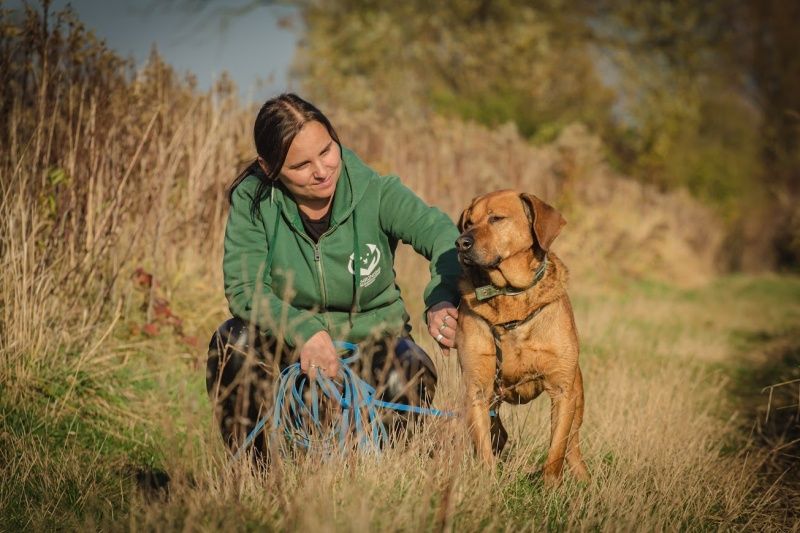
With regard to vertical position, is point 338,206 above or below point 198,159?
below

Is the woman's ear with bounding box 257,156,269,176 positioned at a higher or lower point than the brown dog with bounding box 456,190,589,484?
higher

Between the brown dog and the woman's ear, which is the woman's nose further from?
the brown dog

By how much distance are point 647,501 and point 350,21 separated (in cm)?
2052

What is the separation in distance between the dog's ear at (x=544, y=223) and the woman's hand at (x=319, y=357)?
1112 millimetres

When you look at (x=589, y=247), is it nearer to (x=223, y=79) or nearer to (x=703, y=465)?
(x=223, y=79)

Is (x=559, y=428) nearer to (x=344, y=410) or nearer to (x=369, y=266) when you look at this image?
(x=344, y=410)

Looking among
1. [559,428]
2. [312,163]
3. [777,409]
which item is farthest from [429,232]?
[777,409]

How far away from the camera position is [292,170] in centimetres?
366

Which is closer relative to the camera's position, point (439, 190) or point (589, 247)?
point (439, 190)

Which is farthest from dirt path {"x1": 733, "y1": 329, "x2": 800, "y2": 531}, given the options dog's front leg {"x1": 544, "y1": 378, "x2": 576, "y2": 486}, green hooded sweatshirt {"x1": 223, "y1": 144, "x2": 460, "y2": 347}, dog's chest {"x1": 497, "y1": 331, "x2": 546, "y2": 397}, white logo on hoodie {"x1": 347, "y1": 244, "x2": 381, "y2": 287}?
white logo on hoodie {"x1": 347, "y1": 244, "x2": 381, "y2": 287}

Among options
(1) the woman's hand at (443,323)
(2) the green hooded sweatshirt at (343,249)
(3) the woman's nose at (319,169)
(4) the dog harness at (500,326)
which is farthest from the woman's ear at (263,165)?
(4) the dog harness at (500,326)

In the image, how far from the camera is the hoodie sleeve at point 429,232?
3734 millimetres

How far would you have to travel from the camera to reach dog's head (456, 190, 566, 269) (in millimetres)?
3617

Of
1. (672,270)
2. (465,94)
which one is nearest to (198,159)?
(672,270)
